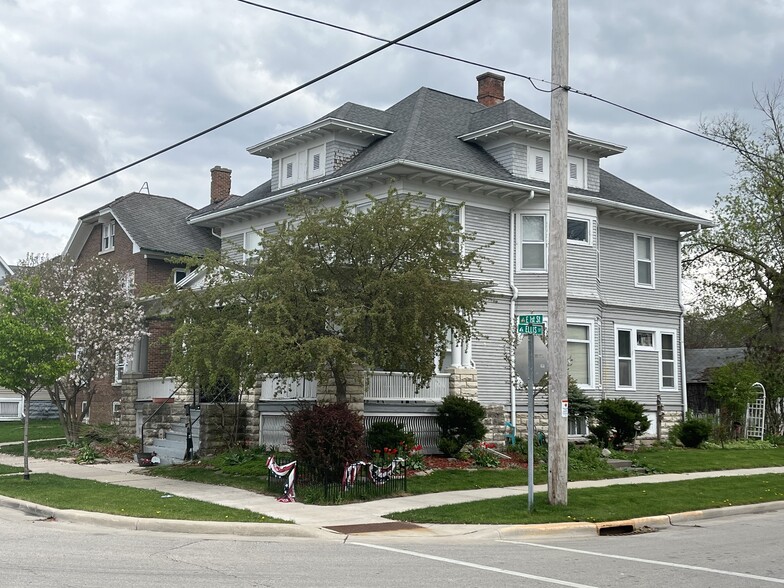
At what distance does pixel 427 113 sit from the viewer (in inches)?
1120

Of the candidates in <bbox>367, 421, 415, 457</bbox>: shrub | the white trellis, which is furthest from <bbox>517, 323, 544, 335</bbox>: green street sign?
the white trellis

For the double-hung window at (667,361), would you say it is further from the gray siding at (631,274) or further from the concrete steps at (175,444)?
the concrete steps at (175,444)

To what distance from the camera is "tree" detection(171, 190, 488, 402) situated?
16844mm

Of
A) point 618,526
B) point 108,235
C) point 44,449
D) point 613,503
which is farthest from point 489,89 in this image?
point 618,526

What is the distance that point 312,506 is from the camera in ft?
49.1

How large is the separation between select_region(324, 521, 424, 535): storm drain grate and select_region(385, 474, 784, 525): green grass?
1.35 ft

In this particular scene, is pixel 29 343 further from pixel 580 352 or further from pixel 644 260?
pixel 644 260

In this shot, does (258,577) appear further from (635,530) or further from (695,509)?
(695,509)

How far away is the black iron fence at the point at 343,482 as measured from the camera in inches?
612

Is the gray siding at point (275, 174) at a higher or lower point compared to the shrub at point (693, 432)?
higher

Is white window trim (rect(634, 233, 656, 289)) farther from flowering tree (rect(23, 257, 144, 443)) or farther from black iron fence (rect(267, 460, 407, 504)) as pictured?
flowering tree (rect(23, 257, 144, 443))

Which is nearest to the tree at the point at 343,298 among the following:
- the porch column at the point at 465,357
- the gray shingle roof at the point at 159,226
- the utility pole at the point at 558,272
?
the utility pole at the point at 558,272

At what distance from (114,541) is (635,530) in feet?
25.0

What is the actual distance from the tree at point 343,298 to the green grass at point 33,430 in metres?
15.0
